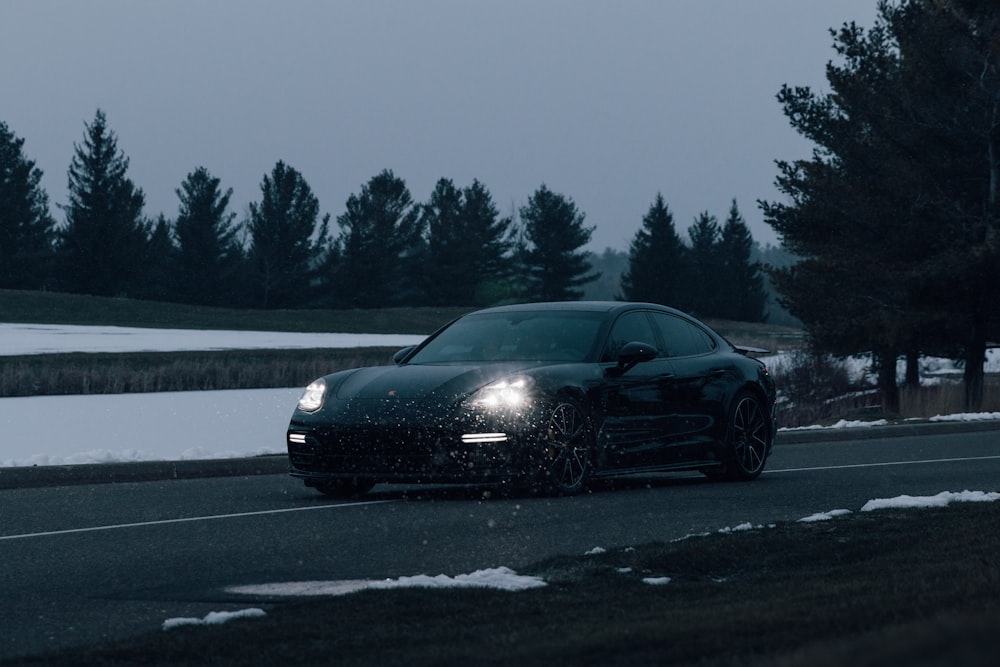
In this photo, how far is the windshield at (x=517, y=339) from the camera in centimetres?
1258

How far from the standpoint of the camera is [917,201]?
105 ft

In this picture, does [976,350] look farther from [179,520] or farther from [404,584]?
[404,584]

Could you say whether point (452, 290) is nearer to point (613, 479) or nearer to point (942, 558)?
point (613, 479)

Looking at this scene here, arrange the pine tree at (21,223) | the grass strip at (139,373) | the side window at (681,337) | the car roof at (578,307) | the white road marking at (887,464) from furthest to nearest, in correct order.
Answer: the pine tree at (21,223) < the grass strip at (139,373) < the white road marking at (887,464) < the side window at (681,337) < the car roof at (578,307)

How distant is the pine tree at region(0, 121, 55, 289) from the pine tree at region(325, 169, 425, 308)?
58.9 ft

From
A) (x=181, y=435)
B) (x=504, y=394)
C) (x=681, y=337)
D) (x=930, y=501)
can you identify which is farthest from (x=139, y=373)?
(x=930, y=501)

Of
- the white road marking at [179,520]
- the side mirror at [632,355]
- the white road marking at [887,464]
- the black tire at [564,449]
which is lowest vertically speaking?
the white road marking at [887,464]

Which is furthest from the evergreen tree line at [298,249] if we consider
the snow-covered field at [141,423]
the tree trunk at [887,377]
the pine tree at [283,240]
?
the tree trunk at [887,377]

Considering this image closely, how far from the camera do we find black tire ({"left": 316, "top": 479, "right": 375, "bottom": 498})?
1226 cm

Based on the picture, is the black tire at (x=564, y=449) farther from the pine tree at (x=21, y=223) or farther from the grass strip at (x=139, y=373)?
the pine tree at (x=21, y=223)

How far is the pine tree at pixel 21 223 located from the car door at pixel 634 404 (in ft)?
268

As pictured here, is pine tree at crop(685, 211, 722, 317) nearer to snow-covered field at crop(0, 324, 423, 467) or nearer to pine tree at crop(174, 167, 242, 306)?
pine tree at crop(174, 167, 242, 306)

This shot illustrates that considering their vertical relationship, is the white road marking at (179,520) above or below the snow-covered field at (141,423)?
below

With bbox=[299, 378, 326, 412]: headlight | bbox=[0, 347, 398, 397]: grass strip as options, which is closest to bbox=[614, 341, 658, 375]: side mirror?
bbox=[299, 378, 326, 412]: headlight
